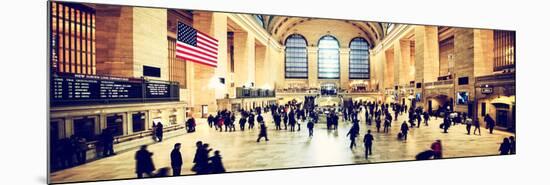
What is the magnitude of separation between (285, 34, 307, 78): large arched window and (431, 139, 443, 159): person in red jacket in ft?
11.7

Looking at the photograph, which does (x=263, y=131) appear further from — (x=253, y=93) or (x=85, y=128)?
(x=85, y=128)

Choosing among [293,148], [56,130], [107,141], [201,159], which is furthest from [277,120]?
[56,130]

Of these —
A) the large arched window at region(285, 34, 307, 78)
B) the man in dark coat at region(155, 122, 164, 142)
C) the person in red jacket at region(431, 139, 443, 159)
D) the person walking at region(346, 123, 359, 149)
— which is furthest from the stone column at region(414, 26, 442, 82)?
the man in dark coat at region(155, 122, 164, 142)

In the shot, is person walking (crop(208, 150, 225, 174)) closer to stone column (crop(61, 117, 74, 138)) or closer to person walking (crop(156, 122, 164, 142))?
person walking (crop(156, 122, 164, 142))

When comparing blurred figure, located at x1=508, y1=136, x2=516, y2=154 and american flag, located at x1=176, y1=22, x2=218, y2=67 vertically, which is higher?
american flag, located at x1=176, y1=22, x2=218, y2=67

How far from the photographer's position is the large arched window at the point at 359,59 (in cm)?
775

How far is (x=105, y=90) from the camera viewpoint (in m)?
5.82

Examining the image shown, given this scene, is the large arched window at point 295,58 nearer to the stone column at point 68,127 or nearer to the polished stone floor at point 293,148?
the polished stone floor at point 293,148

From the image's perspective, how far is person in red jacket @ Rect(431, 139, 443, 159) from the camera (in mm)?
7734

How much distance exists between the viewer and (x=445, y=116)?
8000mm

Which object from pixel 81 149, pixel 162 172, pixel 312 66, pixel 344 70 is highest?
pixel 312 66

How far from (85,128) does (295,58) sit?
4805mm

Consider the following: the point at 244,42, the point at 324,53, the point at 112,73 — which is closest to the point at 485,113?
the point at 324,53

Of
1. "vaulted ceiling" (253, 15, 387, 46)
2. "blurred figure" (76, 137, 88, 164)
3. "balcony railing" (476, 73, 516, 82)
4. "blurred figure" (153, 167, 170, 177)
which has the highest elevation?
"vaulted ceiling" (253, 15, 387, 46)
